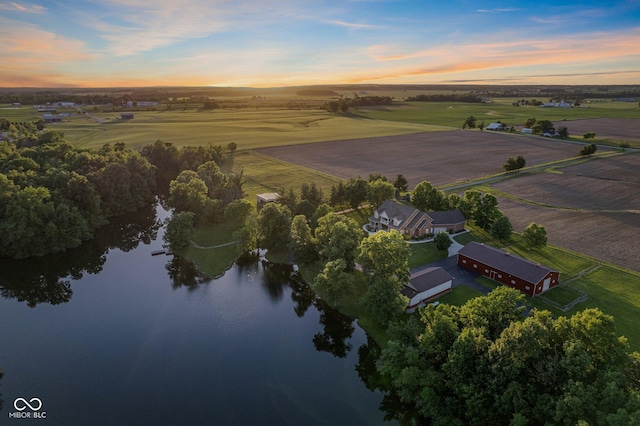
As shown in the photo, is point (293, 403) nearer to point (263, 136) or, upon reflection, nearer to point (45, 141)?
point (45, 141)

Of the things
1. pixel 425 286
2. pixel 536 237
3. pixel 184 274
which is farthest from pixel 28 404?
pixel 536 237

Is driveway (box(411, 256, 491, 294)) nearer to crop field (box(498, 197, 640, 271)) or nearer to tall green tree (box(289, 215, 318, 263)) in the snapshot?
tall green tree (box(289, 215, 318, 263))

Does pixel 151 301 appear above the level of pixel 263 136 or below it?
below

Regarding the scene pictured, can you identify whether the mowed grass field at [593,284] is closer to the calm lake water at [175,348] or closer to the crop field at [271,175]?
the calm lake water at [175,348]

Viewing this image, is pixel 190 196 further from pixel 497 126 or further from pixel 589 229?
pixel 497 126

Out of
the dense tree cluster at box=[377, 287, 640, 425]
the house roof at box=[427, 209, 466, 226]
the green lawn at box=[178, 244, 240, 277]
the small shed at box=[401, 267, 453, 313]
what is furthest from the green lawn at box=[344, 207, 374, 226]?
the dense tree cluster at box=[377, 287, 640, 425]

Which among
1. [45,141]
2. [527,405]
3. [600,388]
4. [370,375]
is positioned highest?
[45,141]

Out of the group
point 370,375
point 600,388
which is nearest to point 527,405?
point 600,388
